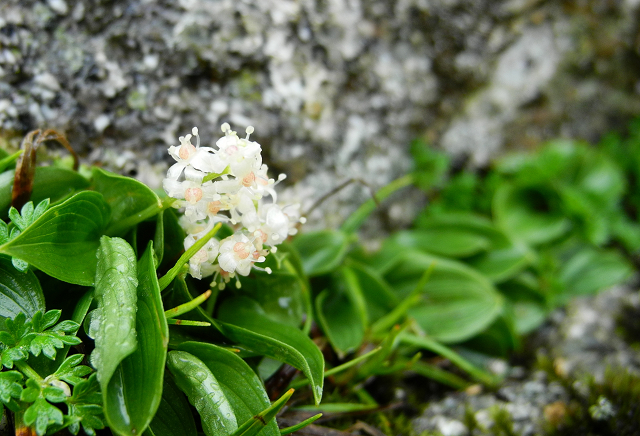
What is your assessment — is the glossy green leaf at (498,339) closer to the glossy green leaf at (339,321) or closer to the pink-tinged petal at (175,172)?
the glossy green leaf at (339,321)

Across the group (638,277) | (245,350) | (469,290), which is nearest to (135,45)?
(245,350)

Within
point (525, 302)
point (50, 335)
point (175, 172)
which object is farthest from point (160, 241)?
point (525, 302)

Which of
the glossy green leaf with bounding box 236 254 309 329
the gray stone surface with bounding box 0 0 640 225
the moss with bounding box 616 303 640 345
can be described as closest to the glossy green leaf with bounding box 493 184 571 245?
the gray stone surface with bounding box 0 0 640 225

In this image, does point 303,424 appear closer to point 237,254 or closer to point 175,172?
point 237,254

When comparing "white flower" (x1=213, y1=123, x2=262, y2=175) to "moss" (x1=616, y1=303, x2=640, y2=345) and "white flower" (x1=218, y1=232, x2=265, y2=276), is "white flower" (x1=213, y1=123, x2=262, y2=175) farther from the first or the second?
"moss" (x1=616, y1=303, x2=640, y2=345)

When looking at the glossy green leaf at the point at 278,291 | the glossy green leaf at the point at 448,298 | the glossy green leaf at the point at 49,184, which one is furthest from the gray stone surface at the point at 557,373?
the glossy green leaf at the point at 49,184

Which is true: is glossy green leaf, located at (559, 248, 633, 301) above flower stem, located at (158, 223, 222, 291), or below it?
below
